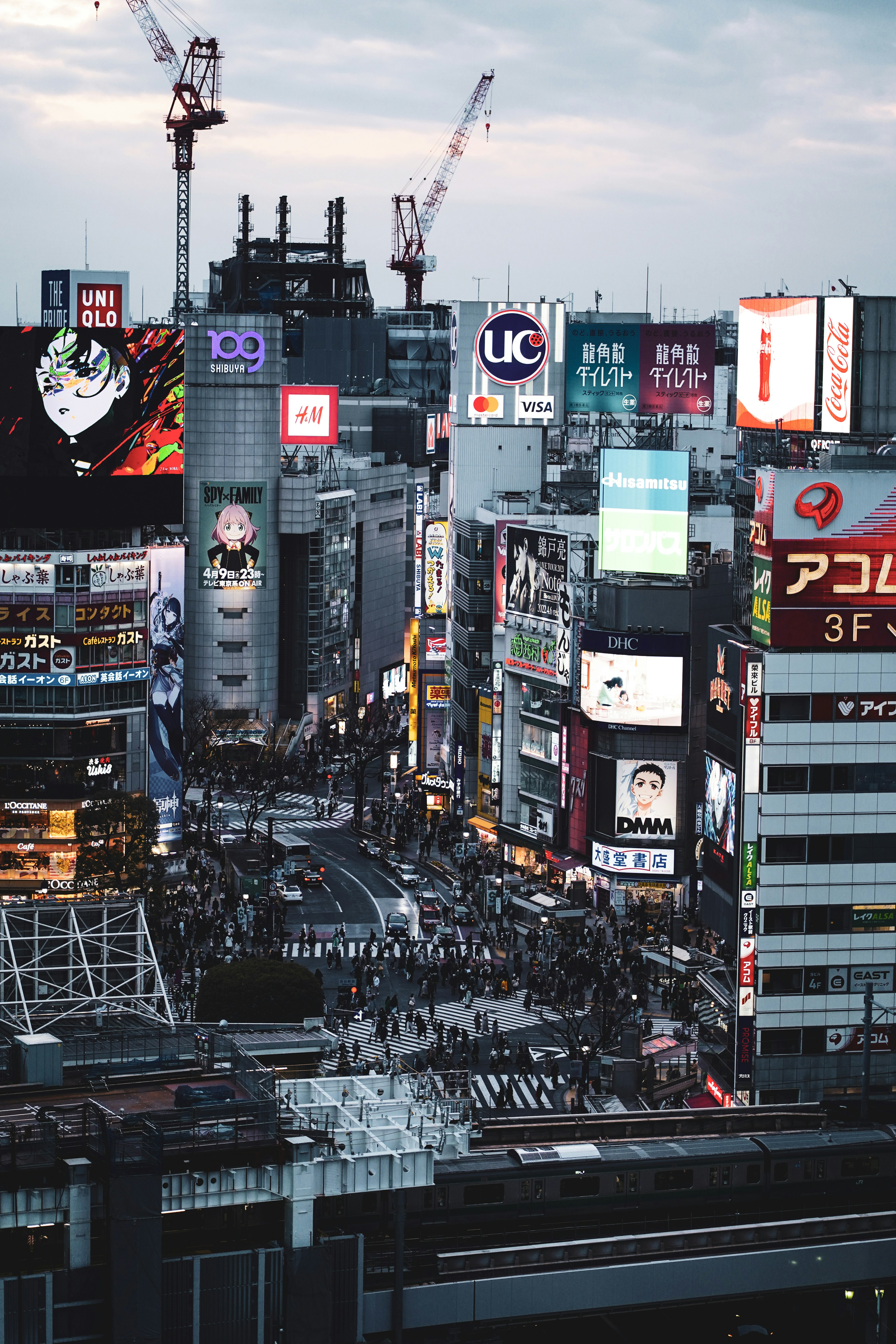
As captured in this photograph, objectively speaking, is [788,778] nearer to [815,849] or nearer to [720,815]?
[815,849]

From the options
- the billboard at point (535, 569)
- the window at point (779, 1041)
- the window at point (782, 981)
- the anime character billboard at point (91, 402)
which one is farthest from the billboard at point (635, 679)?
the window at point (779, 1041)

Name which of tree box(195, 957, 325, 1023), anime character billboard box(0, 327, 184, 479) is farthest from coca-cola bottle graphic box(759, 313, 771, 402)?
anime character billboard box(0, 327, 184, 479)

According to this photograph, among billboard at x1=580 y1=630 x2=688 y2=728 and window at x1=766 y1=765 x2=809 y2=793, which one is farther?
billboard at x1=580 y1=630 x2=688 y2=728

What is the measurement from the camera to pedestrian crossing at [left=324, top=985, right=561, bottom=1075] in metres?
59.9

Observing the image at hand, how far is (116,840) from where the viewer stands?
76.4m

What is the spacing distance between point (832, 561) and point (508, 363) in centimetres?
4890

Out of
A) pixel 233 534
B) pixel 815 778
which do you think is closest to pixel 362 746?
pixel 233 534

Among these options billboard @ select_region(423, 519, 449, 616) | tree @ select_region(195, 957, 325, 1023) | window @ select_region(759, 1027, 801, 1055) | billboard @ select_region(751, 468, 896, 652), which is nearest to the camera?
window @ select_region(759, 1027, 801, 1055)

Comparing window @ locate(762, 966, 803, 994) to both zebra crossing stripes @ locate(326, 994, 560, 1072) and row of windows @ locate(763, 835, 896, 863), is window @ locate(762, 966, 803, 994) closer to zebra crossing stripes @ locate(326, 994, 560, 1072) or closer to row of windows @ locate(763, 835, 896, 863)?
row of windows @ locate(763, 835, 896, 863)

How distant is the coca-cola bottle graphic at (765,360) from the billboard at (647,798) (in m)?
20.1

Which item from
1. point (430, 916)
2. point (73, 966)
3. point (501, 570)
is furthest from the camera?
point (501, 570)

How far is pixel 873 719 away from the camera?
5369 cm

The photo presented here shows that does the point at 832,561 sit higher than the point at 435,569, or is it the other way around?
the point at 832,561

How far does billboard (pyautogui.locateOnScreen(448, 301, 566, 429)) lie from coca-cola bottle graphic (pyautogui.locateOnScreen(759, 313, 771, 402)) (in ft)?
125
